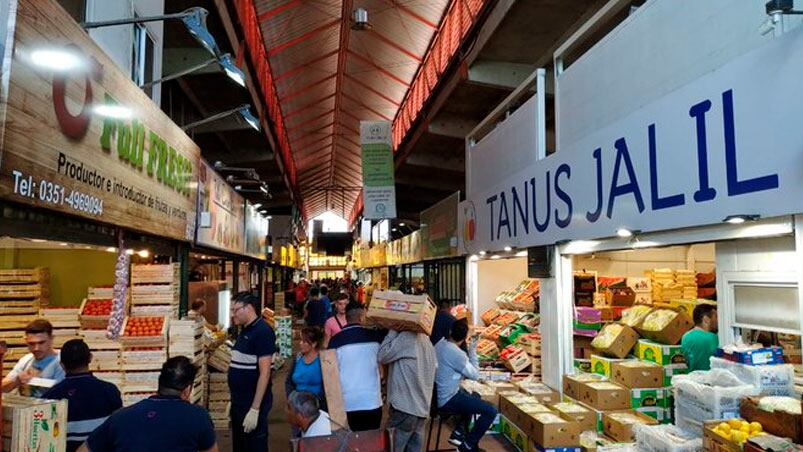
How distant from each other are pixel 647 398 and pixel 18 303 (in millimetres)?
7908

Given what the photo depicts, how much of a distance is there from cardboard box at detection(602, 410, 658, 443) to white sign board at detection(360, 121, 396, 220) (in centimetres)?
659

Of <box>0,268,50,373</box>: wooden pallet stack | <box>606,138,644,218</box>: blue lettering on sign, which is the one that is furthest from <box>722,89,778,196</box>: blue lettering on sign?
<box>0,268,50,373</box>: wooden pallet stack

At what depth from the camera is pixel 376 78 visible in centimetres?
1722

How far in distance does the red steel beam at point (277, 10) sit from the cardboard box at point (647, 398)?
10.3m

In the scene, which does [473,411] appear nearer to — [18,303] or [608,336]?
[608,336]

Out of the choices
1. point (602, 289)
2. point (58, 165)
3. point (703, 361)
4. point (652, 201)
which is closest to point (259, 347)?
point (58, 165)

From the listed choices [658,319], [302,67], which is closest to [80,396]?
[658,319]

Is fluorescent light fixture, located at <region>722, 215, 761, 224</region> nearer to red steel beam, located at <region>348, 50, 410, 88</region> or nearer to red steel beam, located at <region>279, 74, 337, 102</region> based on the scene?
red steel beam, located at <region>348, 50, 410, 88</region>

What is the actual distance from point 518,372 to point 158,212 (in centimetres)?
563

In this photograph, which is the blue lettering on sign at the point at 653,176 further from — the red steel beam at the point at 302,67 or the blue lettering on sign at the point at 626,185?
the red steel beam at the point at 302,67

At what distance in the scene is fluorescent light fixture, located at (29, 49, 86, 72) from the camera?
11.5ft

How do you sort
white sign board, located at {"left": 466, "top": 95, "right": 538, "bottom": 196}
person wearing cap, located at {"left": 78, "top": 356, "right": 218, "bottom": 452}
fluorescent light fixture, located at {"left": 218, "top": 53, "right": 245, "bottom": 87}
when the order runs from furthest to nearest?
white sign board, located at {"left": 466, "top": 95, "right": 538, "bottom": 196} → fluorescent light fixture, located at {"left": 218, "top": 53, "right": 245, "bottom": 87} → person wearing cap, located at {"left": 78, "top": 356, "right": 218, "bottom": 452}

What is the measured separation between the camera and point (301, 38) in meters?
14.3

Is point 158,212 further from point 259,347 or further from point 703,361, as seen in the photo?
point 703,361
